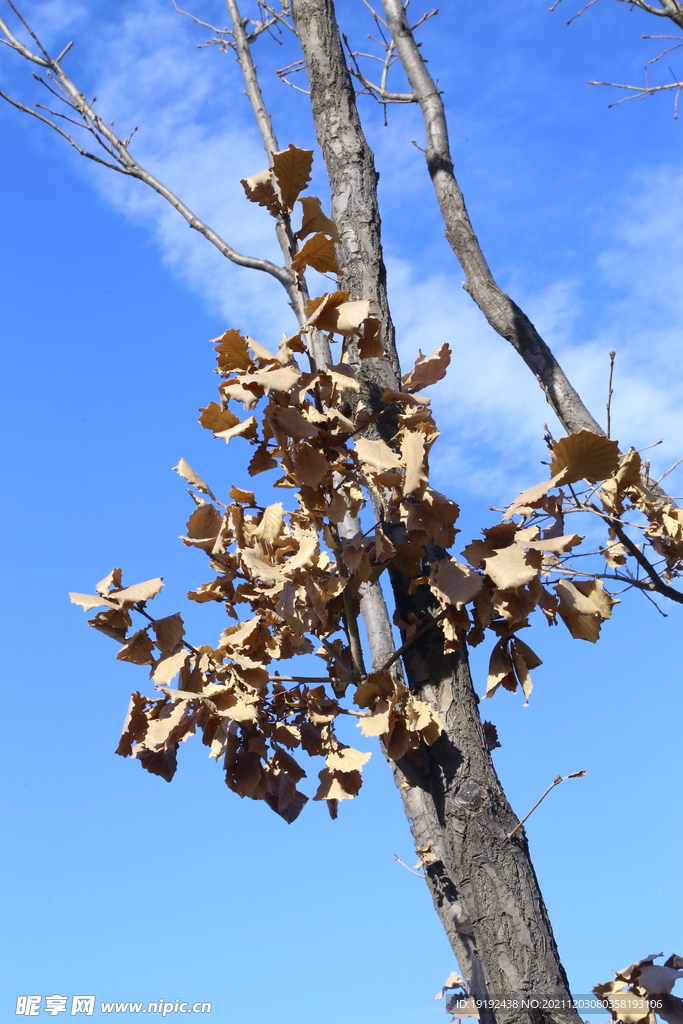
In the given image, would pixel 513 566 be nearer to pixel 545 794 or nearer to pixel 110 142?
pixel 545 794

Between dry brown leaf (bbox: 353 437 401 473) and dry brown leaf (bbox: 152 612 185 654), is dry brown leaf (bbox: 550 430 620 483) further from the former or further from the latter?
dry brown leaf (bbox: 152 612 185 654)

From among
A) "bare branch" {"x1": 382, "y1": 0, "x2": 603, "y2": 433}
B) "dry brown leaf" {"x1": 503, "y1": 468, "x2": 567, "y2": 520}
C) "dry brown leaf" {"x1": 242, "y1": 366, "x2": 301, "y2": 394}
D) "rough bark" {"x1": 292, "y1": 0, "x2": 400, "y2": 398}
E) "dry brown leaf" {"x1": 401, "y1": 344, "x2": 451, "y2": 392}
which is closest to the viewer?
"dry brown leaf" {"x1": 242, "y1": 366, "x2": 301, "y2": 394}

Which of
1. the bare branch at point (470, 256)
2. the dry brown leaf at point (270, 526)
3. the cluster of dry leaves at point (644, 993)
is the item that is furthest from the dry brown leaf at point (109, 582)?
the bare branch at point (470, 256)

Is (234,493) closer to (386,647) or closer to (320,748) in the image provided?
(320,748)

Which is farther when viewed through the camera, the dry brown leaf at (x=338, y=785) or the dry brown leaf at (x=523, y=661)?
the dry brown leaf at (x=523, y=661)

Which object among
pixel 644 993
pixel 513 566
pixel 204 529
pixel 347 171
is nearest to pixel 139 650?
pixel 204 529

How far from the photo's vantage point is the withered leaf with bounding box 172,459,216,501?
5.18 feet

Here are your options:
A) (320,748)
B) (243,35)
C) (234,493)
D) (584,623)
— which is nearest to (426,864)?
(320,748)

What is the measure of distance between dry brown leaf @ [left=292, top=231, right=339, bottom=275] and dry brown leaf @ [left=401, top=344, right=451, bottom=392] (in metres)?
0.29

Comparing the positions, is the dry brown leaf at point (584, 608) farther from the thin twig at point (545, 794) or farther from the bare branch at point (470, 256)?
the bare branch at point (470, 256)

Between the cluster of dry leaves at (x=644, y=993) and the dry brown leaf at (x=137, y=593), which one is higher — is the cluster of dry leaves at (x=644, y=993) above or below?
below

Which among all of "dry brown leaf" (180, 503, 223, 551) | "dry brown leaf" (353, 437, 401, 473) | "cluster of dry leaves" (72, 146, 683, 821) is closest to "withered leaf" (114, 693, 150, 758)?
"cluster of dry leaves" (72, 146, 683, 821)

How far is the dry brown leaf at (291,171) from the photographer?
57.1 inches

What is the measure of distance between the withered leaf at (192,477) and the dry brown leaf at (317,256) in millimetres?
449
